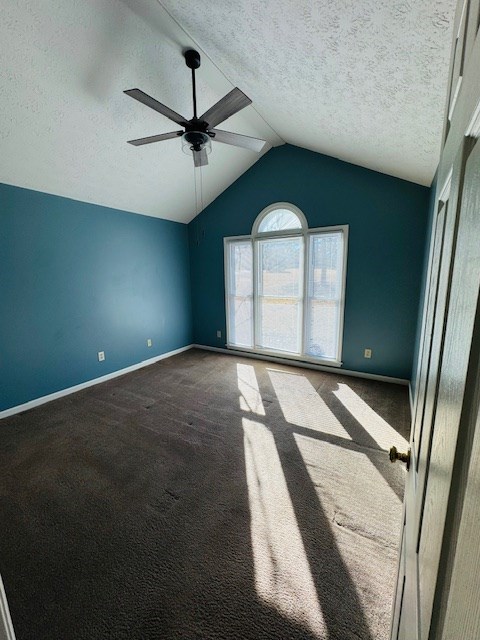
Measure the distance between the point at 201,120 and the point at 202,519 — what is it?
8.92 feet

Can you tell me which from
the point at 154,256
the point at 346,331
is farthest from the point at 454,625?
the point at 154,256

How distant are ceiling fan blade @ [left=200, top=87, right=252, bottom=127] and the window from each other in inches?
78.4

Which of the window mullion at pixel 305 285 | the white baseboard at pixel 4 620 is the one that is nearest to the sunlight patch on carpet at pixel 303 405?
the window mullion at pixel 305 285

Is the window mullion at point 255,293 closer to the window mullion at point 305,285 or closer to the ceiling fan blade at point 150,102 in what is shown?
the window mullion at point 305,285

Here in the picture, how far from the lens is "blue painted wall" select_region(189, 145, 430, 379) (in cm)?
312

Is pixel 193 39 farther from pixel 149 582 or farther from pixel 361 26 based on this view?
pixel 149 582

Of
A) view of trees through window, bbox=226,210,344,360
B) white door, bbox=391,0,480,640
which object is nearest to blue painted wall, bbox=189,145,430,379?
view of trees through window, bbox=226,210,344,360

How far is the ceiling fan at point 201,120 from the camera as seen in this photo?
1.79 metres

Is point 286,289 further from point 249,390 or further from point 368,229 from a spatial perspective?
point 249,390

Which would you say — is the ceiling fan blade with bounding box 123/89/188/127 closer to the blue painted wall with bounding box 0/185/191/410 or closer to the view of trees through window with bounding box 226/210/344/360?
Result: the blue painted wall with bounding box 0/185/191/410

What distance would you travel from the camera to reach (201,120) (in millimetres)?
2006

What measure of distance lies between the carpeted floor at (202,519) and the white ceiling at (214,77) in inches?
95.9

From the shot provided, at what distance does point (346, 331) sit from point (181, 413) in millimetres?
2382

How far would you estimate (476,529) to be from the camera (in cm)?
22
